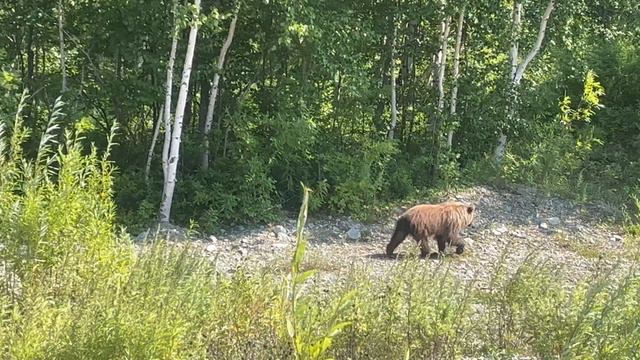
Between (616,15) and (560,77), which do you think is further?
(560,77)

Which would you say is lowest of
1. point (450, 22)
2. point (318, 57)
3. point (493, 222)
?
point (493, 222)

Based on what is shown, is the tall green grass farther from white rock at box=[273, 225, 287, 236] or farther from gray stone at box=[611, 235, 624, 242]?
gray stone at box=[611, 235, 624, 242]

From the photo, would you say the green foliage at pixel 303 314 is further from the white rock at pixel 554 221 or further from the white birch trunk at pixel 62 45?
the white rock at pixel 554 221

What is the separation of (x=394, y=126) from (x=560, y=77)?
4.15m

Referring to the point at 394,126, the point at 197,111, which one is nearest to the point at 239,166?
the point at 197,111

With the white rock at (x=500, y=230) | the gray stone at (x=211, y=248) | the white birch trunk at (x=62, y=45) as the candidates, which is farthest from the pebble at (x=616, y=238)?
the white birch trunk at (x=62, y=45)

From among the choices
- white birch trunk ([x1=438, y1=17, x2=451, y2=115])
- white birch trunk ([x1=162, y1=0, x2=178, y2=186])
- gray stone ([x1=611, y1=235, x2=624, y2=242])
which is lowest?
gray stone ([x1=611, y1=235, x2=624, y2=242])

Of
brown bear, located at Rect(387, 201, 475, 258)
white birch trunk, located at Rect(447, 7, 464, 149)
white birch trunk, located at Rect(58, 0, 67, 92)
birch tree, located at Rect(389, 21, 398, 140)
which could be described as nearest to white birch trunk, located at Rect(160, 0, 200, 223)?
white birch trunk, located at Rect(58, 0, 67, 92)

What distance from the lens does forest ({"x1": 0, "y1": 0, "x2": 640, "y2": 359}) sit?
4652mm

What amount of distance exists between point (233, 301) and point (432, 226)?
16.5ft

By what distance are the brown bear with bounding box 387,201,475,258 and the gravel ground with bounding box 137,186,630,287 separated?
0.51ft

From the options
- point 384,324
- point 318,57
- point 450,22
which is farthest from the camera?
point 450,22

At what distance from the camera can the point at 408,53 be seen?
1227 centimetres

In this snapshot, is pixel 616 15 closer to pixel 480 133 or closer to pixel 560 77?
pixel 560 77
